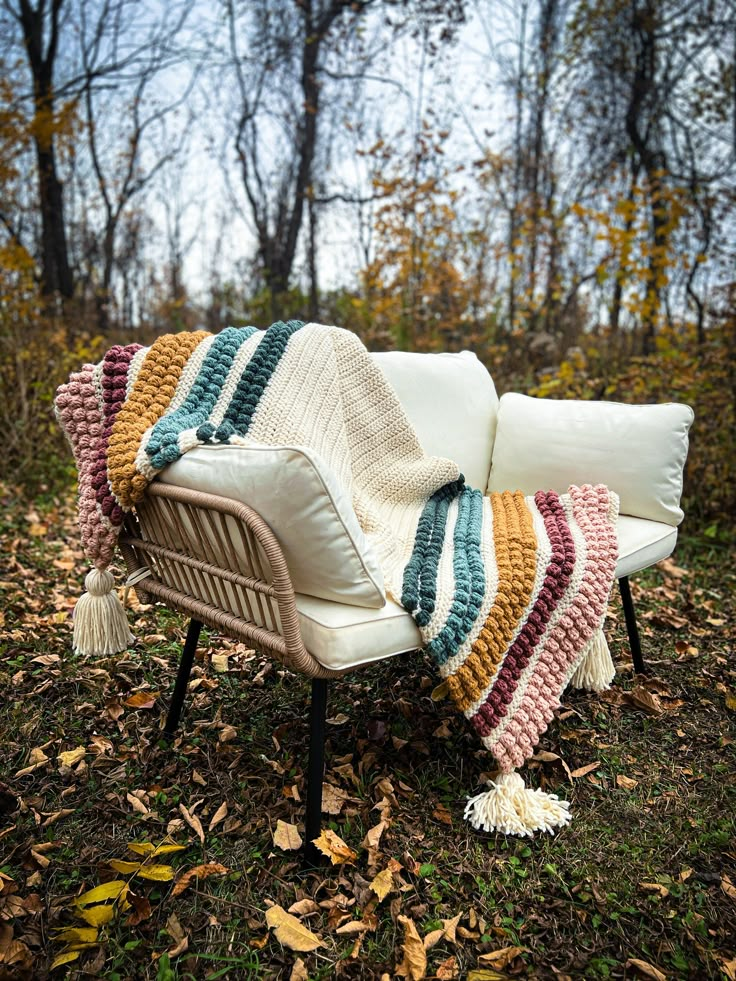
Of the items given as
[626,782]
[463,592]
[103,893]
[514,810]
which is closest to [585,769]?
[626,782]

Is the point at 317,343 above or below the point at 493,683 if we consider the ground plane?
above

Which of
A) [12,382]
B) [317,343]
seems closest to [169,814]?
[317,343]

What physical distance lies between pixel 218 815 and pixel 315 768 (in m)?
0.35

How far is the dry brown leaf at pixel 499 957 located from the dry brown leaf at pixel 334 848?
32 centimetres

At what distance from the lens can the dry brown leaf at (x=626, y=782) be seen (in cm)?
175

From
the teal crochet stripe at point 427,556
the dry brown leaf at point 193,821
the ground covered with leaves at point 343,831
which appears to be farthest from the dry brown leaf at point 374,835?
the teal crochet stripe at point 427,556

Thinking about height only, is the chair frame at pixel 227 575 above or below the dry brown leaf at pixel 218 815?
above

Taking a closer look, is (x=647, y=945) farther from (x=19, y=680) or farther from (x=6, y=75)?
(x=6, y=75)

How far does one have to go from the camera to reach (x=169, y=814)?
1.63 m

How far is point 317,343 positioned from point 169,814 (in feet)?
4.00

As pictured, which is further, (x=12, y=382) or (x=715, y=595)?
(x=12, y=382)

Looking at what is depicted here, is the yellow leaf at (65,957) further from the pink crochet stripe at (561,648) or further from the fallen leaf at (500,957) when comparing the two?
the pink crochet stripe at (561,648)

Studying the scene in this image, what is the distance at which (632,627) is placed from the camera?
2242 mm

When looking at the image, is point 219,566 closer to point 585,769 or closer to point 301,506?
point 301,506
